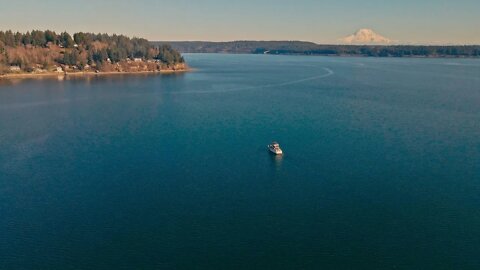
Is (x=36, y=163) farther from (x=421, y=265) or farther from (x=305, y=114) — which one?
(x=305, y=114)

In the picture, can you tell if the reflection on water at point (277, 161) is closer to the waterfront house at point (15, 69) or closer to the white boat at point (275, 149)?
the white boat at point (275, 149)

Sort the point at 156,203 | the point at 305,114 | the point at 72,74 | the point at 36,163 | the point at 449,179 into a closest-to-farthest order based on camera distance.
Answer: the point at 156,203
the point at 449,179
the point at 36,163
the point at 305,114
the point at 72,74

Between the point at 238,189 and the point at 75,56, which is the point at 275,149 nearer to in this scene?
the point at 238,189

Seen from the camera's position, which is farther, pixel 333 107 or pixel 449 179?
pixel 333 107

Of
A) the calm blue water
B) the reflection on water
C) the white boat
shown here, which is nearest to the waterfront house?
the calm blue water

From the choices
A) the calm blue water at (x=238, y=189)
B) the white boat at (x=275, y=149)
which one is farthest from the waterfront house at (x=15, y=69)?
the white boat at (x=275, y=149)

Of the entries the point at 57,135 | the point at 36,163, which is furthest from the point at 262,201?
the point at 57,135

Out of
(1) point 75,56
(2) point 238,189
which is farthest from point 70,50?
(2) point 238,189
